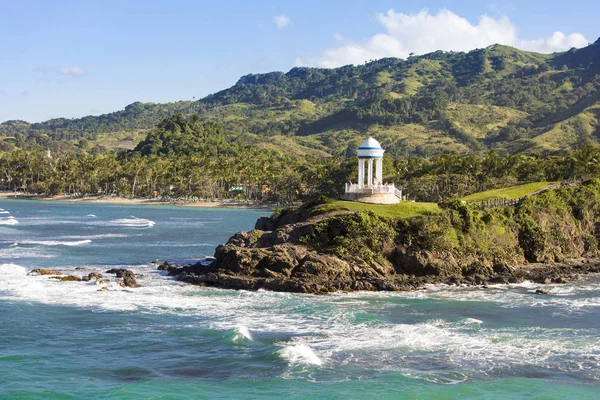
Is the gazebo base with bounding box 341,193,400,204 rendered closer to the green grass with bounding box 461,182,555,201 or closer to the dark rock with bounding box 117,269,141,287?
the green grass with bounding box 461,182,555,201

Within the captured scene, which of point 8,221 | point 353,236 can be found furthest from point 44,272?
point 8,221

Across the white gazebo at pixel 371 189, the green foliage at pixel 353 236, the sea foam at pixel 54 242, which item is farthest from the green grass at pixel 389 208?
the sea foam at pixel 54 242

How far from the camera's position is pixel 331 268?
138ft

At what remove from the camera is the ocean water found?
23.4 m

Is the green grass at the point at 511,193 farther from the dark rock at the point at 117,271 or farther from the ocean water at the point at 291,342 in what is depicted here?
the dark rock at the point at 117,271

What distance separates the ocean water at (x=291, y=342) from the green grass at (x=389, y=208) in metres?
7.63

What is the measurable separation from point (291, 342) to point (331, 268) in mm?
13629

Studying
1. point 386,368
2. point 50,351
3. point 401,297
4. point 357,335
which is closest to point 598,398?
point 386,368

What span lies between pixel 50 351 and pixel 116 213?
8956cm

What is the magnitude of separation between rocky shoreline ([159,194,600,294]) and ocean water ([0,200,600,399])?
154cm

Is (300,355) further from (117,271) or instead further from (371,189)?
(371,189)

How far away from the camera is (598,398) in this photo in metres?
22.4

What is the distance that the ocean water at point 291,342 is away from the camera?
23.4 metres

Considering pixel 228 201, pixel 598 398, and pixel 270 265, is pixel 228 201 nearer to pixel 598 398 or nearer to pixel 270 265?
pixel 270 265
